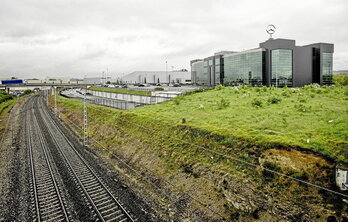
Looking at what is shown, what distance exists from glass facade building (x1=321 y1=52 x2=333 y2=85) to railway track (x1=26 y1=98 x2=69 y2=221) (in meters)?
83.4

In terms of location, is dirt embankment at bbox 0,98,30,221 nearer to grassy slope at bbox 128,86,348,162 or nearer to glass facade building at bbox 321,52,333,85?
grassy slope at bbox 128,86,348,162

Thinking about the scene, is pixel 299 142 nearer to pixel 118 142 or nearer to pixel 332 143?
pixel 332 143

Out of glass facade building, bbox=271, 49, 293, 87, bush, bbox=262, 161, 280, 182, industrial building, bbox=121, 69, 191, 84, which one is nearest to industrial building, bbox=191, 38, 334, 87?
glass facade building, bbox=271, 49, 293, 87

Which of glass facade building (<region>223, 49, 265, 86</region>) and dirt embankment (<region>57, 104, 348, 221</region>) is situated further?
glass facade building (<region>223, 49, 265, 86</region>)

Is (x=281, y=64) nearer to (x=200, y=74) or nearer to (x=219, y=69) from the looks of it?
(x=219, y=69)

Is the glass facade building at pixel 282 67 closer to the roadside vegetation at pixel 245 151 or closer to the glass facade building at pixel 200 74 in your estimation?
the glass facade building at pixel 200 74

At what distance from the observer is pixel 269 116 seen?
22.0 metres

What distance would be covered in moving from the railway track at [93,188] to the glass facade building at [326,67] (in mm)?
80949

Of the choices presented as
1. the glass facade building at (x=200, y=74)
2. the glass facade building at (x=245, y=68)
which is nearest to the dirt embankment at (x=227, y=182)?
the glass facade building at (x=245, y=68)

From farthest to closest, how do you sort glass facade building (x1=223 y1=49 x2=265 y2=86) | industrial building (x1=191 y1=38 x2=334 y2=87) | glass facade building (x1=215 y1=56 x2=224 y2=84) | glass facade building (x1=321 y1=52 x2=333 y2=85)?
glass facade building (x1=215 y1=56 x2=224 y2=84)
glass facade building (x1=321 y1=52 x2=333 y2=85)
glass facade building (x1=223 y1=49 x2=265 y2=86)
industrial building (x1=191 y1=38 x2=334 y2=87)

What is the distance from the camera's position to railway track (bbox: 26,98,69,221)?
1405 centimetres

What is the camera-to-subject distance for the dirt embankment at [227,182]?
11.5 metres

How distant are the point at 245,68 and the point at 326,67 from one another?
1070 inches

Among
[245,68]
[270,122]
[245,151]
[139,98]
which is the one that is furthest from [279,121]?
[245,68]
